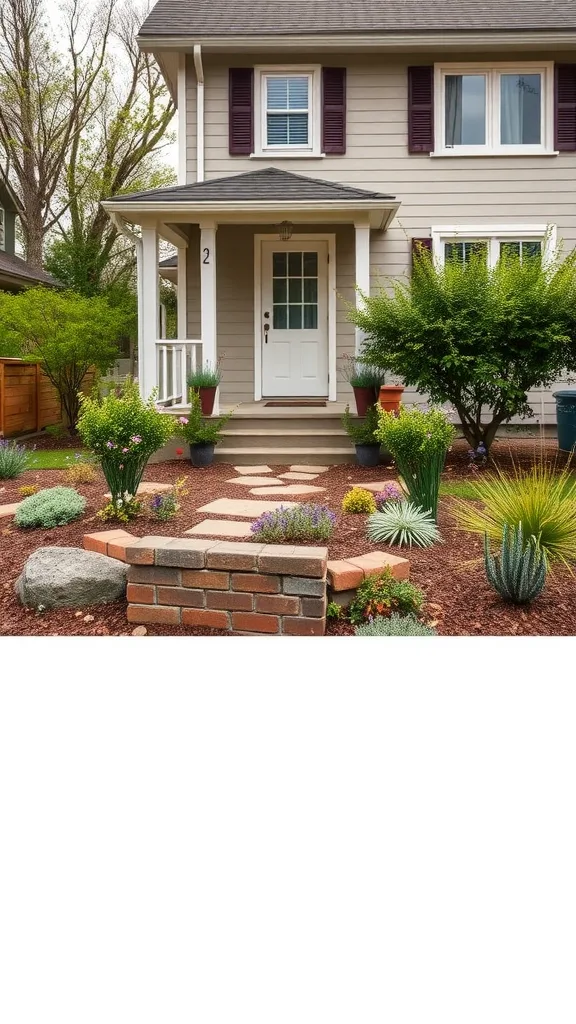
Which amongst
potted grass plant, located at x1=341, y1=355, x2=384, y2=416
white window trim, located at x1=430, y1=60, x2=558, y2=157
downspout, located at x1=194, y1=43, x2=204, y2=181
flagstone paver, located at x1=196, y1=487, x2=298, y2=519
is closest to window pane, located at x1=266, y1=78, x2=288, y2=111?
downspout, located at x1=194, y1=43, x2=204, y2=181

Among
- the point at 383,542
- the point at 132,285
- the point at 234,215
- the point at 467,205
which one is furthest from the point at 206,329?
the point at 132,285

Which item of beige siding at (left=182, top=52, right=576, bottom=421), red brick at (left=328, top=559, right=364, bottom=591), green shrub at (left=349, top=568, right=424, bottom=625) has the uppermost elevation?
beige siding at (left=182, top=52, right=576, bottom=421)

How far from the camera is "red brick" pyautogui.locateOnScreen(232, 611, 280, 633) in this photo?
360 centimetres

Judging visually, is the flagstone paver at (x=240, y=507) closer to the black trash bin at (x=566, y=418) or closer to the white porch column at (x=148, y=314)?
the white porch column at (x=148, y=314)

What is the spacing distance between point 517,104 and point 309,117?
247 centimetres

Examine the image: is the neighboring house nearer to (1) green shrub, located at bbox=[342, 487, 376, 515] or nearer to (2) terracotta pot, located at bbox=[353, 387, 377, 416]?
(2) terracotta pot, located at bbox=[353, 387, 377, 416]

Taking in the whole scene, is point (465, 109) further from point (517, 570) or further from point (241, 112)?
point (517, 570)

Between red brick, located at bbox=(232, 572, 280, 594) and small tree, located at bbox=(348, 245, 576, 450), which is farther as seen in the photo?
small tree, located at bbox=(348, 245, 576, 450)

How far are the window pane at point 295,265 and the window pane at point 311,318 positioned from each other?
0.42 metres

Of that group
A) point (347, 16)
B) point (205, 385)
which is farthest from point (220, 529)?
point (347, 16)

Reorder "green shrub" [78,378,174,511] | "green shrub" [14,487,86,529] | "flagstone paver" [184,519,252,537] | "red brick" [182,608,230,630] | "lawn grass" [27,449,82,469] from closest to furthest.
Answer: "red brick" [182,608,230,630] < "flagstone paver" [184,519,252,537] < "green shrub" [78,378,174,511] < "green shrub" [14,487,86,529] < "lawn grass" [27,449,82,469]

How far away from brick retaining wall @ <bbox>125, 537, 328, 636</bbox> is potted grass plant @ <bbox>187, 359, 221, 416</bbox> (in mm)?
4462
